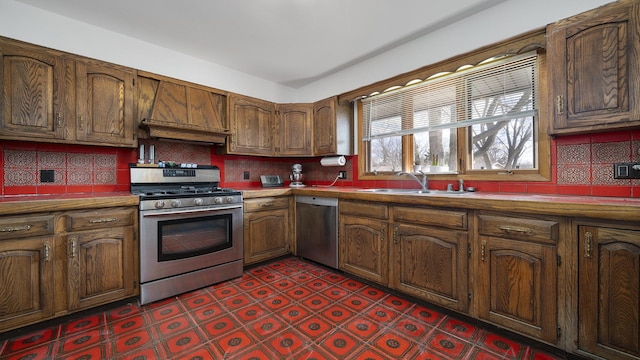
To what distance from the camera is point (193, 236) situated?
2.45 m

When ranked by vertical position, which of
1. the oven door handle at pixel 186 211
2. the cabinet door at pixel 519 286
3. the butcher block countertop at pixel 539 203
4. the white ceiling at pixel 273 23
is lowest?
the cabinet door at pixel 519 286

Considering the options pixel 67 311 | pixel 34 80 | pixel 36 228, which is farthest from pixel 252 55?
pixel 67 311

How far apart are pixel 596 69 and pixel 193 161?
3.60m

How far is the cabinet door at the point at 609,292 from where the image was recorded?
1.30 metres

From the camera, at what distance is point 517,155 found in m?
2.19

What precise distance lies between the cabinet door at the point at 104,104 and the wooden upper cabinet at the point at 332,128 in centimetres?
204

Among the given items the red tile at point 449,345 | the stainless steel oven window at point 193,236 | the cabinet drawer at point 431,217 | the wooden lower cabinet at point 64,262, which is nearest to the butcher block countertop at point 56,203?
the wooden lower cabinet at point 64,262

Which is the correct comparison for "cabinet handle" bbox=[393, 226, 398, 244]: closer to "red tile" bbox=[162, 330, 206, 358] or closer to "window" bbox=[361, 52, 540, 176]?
"window" bbox=[361, 52, 540, 176]

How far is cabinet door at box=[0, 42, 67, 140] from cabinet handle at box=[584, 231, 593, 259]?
12.3 ft

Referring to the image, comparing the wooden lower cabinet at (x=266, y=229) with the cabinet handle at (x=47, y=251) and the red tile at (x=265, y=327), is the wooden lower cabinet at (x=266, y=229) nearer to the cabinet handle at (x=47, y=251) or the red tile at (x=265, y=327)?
the red tile at (x=265, y=327)

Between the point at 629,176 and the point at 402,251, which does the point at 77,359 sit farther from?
the point at 629,176

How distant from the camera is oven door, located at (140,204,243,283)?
2.19 meters

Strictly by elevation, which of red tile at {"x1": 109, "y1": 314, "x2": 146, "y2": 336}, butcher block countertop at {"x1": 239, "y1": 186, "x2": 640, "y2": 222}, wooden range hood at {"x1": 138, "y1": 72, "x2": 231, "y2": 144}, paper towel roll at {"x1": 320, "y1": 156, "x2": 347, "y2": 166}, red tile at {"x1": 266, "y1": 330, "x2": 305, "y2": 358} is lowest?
red tile at {"x1": 266, "y1": 330, "x2": 305, "y2": 358}

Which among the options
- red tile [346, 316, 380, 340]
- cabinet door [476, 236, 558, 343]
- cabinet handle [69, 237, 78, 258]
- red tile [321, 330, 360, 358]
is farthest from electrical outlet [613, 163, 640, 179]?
cabinet handle [69, 237, 78, 258]
